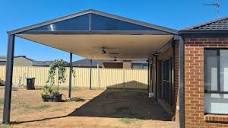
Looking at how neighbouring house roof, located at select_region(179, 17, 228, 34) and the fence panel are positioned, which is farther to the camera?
the fence panel

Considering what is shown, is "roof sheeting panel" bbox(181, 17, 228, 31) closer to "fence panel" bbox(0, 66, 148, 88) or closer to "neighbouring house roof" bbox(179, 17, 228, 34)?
"neighbouring house roof" bbox(179, 17, 228, 34)

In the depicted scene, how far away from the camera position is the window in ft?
34.1

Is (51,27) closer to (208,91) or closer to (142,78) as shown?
(208,91)

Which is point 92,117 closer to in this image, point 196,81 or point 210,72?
point 196,81

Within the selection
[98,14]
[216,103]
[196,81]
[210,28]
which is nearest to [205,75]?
[196,81]

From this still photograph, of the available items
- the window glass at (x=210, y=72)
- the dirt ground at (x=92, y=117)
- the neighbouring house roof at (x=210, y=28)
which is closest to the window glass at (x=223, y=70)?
the window glass at (x=210, y=72)

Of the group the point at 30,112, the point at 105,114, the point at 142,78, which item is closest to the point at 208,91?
the point at 105,114

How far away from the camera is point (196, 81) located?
10.4 meters

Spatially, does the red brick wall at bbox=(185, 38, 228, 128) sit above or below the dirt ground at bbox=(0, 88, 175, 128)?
above

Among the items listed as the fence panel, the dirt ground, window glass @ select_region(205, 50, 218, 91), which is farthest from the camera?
the fence panel

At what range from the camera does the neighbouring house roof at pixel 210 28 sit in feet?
33.4

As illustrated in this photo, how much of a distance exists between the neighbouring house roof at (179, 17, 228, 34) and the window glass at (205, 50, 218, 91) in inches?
26.9

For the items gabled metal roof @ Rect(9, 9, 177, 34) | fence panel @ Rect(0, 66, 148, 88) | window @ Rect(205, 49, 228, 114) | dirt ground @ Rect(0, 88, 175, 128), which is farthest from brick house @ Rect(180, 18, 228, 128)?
fence panel @ Rect(0, 66, 148, 88)

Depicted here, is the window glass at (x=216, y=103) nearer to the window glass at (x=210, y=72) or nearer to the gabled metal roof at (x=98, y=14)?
A: the window glass at (x=210, y=72)
